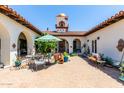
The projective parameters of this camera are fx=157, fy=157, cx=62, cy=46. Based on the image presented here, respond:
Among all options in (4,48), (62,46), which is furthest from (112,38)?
(62,46)

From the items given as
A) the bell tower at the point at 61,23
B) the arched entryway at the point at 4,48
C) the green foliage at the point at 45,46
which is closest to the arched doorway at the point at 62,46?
the bell tower at the point at 61,23

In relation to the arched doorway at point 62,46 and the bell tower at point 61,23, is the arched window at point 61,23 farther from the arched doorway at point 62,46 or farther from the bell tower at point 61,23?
the arched doorway at point 62,46

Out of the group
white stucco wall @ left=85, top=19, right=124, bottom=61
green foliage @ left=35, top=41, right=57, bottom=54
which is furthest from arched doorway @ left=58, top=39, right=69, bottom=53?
white stucco wall @ left=85, top=19, right=124, bottom=61

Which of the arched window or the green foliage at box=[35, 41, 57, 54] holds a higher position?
the arched window

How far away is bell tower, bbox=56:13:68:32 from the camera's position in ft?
94.6

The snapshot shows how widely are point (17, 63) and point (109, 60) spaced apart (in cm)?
628

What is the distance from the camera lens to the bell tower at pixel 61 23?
28823mm

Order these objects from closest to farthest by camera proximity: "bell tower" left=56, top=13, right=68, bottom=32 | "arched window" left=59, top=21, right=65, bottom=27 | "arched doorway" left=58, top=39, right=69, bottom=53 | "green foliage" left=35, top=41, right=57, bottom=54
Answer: "green foliage" left=35, top=41, right=57, bottom=54 → "arched doorway" left=58, top=39, right=69, bottom=53 → "bell tower" left=56, top=13, right=68, bottom=32 → "arched window" left=59, top=21, right=65, bottom=27

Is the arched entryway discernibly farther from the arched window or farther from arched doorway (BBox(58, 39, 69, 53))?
the arched window

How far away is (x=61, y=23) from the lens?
29.5m

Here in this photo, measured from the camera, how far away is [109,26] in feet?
38.4

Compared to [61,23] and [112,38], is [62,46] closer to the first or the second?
[61,23]
